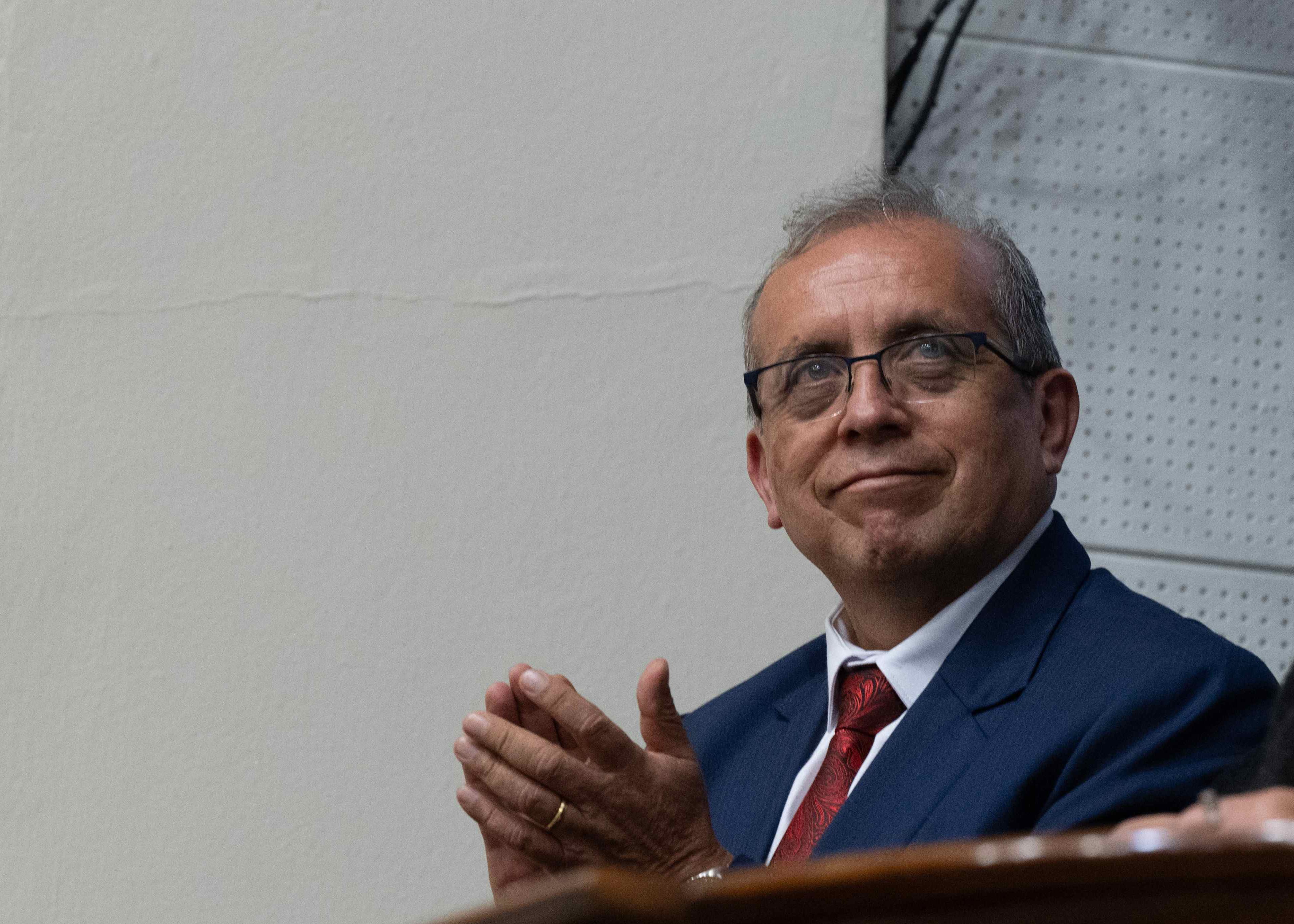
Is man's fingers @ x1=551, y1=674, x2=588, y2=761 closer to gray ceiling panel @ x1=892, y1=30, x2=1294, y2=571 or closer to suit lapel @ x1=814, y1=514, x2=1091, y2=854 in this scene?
suit lapel @ x1=814, y1=514, x2=1091, y2=854

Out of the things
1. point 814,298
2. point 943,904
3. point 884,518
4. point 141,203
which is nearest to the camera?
point 943,904

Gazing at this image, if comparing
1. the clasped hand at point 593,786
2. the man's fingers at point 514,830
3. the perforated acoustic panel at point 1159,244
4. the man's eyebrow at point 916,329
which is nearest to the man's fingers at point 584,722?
the clasped hand at point 593,786

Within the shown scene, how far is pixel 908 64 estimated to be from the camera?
2.43 m

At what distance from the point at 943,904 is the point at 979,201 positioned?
218 cm

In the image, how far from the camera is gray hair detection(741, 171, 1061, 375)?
167 centimetres

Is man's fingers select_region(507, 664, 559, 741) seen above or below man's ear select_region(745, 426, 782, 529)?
below

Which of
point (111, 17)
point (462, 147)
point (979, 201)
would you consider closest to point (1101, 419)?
point (979, 201)

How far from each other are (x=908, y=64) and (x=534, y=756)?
1.61 m

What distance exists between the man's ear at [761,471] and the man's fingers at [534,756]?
539 millimetres

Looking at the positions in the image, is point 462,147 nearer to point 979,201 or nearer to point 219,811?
point 979,201

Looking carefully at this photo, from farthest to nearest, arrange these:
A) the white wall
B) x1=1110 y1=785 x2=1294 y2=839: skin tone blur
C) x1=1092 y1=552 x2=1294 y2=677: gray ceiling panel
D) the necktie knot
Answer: x1=1092 y1=552 x2=1294 y2=677: gray ceiling panel
the white wall
the necktie knot
x1=1110 y1=785 x2=1294 y2=839: skin tone blur

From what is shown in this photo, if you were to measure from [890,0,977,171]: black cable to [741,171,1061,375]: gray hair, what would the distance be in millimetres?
624

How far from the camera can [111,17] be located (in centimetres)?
233

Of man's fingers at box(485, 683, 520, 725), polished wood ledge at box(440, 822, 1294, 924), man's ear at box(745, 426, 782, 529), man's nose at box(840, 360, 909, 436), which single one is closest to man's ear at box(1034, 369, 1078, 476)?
man's nose at box(840, 360, 909, 436)
